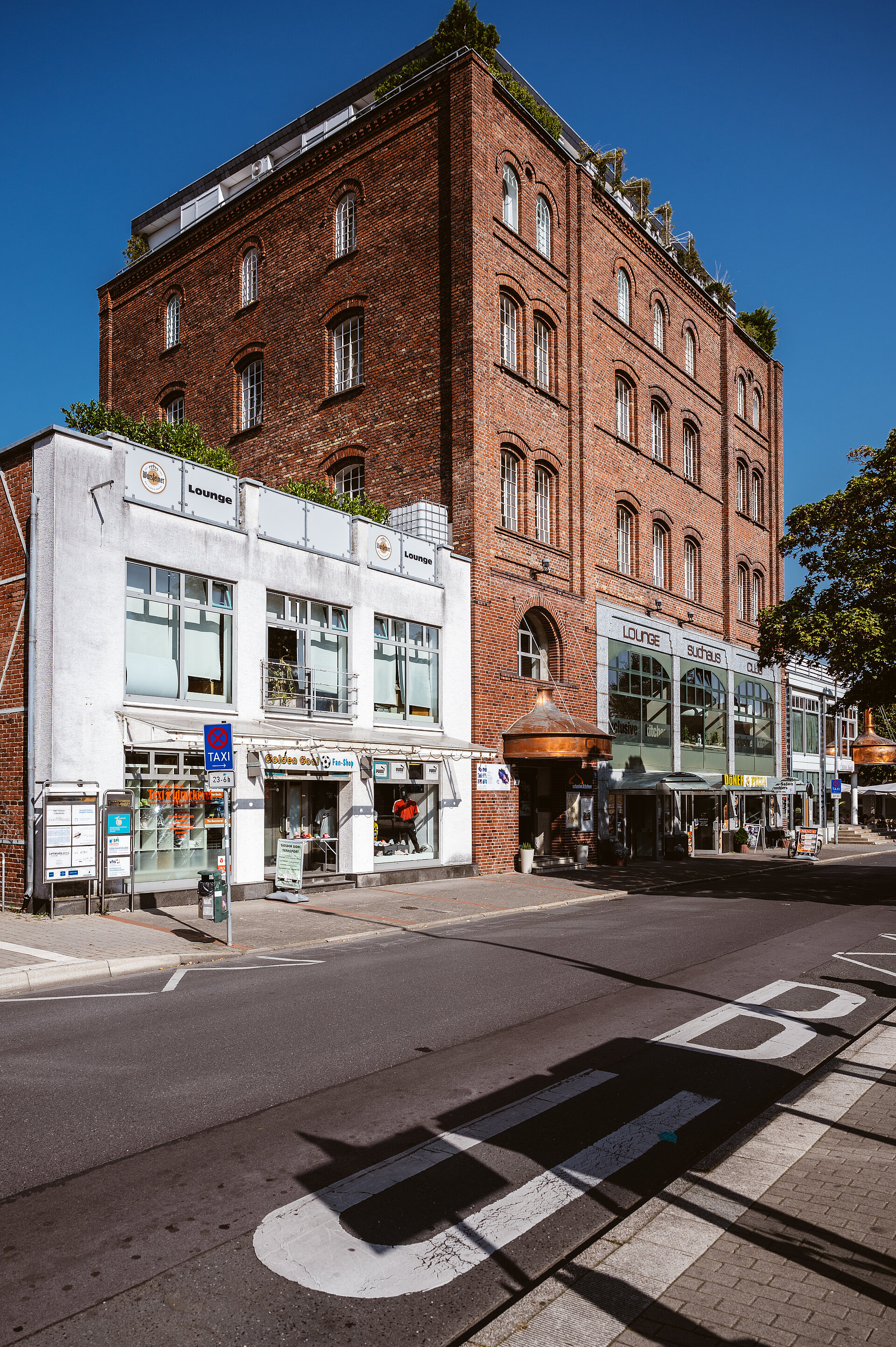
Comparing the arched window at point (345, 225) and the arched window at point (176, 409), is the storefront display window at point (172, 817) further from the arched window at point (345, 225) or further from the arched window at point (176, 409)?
the arched window at point (176, 409)

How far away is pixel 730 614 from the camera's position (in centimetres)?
4022

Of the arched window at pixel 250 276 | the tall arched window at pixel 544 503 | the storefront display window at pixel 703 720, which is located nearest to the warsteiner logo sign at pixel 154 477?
the tall arched window at pixel 544 503

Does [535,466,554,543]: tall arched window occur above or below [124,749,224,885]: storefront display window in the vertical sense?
above

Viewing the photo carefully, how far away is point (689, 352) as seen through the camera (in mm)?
38812

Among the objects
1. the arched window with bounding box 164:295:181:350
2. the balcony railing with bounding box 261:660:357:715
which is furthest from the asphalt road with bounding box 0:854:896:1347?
the arched window with bounding box 164:295:181:350

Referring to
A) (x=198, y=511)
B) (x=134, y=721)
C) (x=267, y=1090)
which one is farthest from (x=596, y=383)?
(x=267, y=1090)

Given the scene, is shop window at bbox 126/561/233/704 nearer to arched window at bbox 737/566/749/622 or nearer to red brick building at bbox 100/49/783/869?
red brick building at bbox 100/49/783/869

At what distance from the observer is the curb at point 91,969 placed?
1041cm

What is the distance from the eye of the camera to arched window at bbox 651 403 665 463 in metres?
35.7

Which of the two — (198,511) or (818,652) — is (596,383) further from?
(198,511)

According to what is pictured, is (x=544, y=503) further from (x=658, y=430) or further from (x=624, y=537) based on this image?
(x=658, y=430)

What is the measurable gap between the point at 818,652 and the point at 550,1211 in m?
18.8

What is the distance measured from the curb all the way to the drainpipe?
4576 mm

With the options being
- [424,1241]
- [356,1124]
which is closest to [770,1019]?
[356,1124]
